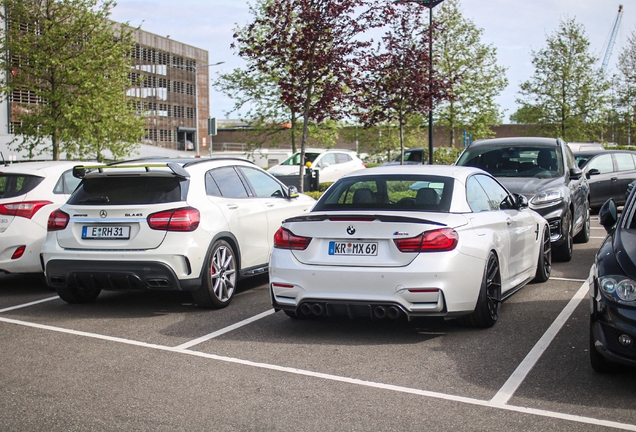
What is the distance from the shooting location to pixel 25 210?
31.1ft

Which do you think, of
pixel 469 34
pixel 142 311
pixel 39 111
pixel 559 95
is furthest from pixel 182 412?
pixel 559 95

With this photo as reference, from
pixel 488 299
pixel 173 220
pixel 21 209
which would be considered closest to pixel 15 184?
pixel 21 209

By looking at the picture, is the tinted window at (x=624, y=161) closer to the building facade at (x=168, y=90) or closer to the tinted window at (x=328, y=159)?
the tinted window at (x=328, y=159)

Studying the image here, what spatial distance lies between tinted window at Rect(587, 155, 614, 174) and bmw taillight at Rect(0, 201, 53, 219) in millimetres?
13152

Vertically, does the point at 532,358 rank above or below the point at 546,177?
below

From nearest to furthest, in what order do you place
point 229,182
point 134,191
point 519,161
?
point 134,191, point 229,182, point 519,161

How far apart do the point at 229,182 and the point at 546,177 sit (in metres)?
5.22

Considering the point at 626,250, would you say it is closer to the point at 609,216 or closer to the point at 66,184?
the point at 609,216

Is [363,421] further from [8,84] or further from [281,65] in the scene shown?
[8,84]

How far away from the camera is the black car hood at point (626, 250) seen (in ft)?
16.9

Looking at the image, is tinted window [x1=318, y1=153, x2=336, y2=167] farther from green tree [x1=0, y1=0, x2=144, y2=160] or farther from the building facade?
the building facade

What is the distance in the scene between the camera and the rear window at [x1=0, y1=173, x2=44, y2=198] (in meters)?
9.57

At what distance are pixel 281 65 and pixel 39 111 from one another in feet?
27.9

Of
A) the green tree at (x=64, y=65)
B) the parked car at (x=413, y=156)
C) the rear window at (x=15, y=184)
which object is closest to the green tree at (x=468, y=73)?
the parked car at (x=413, y=156)
